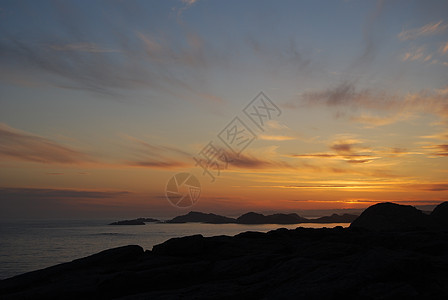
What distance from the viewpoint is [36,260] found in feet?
351

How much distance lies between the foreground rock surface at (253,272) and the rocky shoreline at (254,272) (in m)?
0.05

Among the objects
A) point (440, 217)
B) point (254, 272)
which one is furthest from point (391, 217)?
point (254, 272)

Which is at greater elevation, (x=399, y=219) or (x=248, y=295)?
(x=399, y=219)

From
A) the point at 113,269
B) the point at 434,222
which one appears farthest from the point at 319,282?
the point at 434,222

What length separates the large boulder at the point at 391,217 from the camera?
3117 inches

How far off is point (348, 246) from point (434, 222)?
210 ft

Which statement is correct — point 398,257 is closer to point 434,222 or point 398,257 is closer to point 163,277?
point 163,277

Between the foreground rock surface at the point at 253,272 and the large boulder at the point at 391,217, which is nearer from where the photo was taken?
the foreground rock surface at the point at 253,272

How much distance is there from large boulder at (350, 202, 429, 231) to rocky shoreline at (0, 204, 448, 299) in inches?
2080

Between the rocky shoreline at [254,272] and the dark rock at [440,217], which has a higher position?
the dark rock at [440,217]

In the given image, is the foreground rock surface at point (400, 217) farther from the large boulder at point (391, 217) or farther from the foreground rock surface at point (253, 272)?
the foreground rock surface at point (253, 272)

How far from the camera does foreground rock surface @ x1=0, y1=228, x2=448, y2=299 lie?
1789 cm

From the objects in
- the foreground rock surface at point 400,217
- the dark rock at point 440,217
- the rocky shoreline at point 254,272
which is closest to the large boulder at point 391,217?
the foreground rock surface at point 400,217

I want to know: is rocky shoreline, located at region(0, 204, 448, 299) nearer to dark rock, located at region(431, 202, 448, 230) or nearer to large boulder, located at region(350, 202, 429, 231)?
dark rock, located at region(431, 202, 448, 230)
